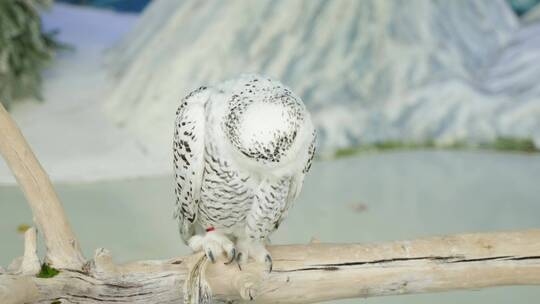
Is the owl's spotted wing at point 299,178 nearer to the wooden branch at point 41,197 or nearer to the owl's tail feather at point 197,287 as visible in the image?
the owl's tail feather at point 197,287

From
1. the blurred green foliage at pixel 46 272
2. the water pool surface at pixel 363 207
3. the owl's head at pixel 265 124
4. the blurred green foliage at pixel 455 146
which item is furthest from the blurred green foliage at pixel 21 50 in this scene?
the owl's head at pixel 265 124

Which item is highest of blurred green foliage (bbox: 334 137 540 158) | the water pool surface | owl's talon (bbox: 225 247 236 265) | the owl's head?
the owl's head

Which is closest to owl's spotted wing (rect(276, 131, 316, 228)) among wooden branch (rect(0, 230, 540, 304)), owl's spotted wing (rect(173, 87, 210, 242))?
wooden branch (rect(0, 230, 540, 304))

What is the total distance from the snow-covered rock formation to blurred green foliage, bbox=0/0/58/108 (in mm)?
500

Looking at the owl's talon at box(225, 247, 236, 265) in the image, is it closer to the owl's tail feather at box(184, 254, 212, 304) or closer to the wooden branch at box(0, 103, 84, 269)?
the owl's tail feather at box(184, 254, 212, 304)

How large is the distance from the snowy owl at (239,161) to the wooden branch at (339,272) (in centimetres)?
6

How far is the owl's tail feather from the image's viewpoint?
1.45 m

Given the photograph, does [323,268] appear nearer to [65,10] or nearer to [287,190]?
[287,190]

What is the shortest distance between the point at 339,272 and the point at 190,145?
46 cm

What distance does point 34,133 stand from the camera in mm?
3920

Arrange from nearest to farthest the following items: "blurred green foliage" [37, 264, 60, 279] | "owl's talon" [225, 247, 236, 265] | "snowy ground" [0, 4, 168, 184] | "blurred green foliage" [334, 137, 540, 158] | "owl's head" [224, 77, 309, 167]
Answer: "owl's head" [224, 77, 309, 167]
"blurred green foliage" [37, 264, 60, 279]
"owl's talon" [225, 247, 236, 265]
"snowy ground" [0, 4, 168, 184]
"blurred green foliage" [334, 137, 540, 158]

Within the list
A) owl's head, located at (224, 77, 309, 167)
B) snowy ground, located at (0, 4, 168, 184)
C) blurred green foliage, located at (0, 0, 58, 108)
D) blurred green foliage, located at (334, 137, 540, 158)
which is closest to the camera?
owl's head, located at (224, 77, 309, 167)

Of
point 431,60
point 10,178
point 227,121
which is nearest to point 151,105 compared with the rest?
point 10,178

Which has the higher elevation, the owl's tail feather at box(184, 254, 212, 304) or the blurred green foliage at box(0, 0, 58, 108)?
the owl's tail feather at box(184, 254, 212, 304)
